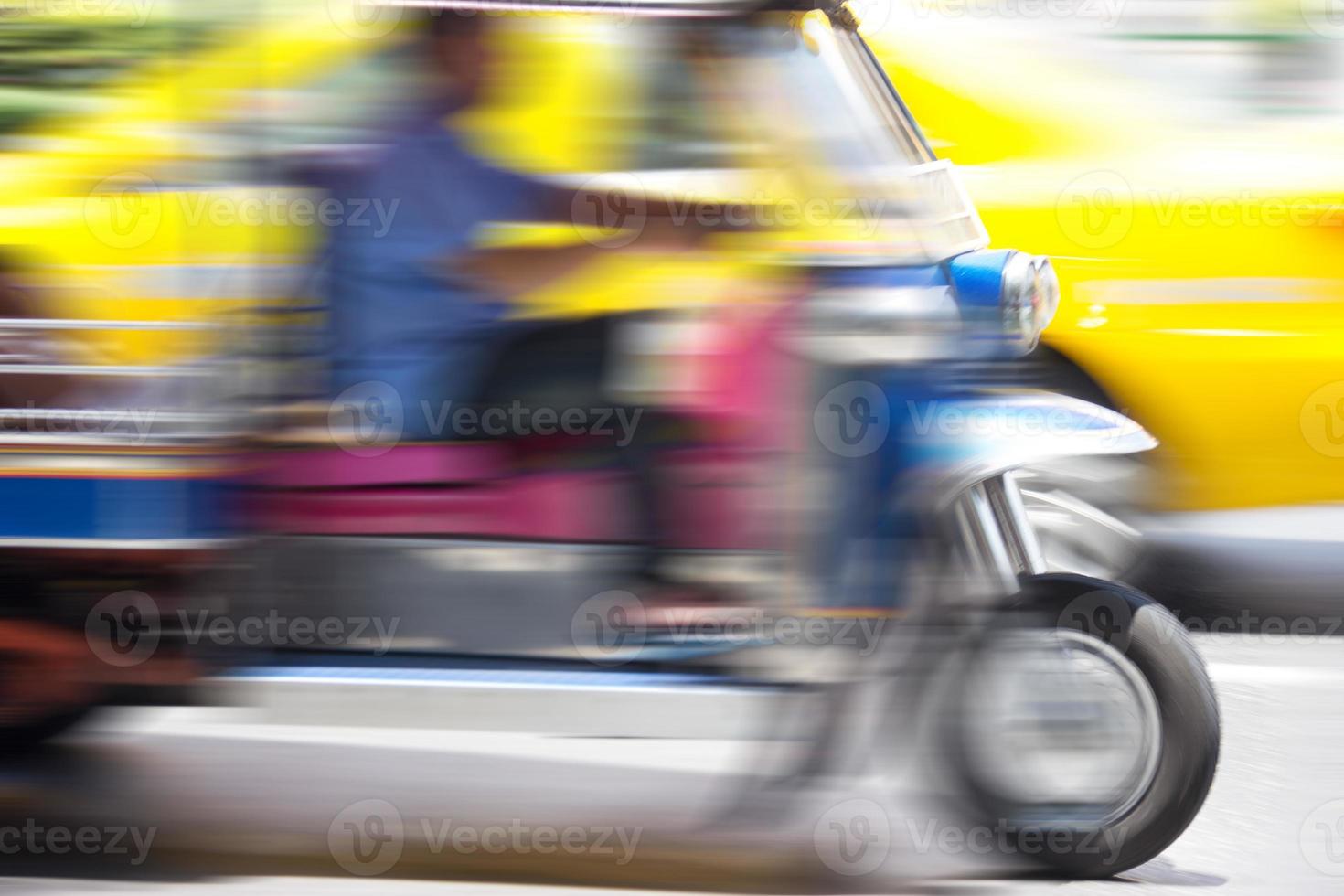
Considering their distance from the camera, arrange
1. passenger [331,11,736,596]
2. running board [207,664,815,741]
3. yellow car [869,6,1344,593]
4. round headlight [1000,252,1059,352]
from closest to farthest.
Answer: running board [207,664,815,741] → passenger [331,11,736,596] → round headlight [1000,252,1059,352] → yellow car [869,6,1344,593]

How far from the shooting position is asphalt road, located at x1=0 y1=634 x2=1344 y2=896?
384cm

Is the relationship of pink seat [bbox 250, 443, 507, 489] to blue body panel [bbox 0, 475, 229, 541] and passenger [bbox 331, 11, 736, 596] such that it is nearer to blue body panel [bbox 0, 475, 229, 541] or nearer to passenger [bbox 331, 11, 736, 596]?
passenger [bbox 331, 11, 736, 596]

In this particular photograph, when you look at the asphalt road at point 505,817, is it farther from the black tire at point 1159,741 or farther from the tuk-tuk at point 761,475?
the tuk-tuk at point 761,475

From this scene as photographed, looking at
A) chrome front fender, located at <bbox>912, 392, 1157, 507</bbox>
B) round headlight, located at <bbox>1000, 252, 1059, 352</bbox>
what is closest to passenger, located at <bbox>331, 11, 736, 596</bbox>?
chrome front fender, located at <bbox>912, 392, 1157, 507</bbox>

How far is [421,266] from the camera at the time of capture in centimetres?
380

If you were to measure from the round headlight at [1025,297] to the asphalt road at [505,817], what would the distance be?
3.19 feet

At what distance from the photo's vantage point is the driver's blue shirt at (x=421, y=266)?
3.79 meters

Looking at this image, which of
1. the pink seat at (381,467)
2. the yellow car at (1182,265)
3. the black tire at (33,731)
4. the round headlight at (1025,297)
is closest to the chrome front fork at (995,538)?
the round headlight at (1025,297)

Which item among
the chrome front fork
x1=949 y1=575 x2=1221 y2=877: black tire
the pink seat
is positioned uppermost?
the pink seat

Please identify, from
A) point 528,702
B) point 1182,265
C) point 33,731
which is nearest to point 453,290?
point 528,702

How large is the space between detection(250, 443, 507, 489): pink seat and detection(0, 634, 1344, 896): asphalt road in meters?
0.46

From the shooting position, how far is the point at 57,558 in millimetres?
3729

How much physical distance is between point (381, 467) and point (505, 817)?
82cm

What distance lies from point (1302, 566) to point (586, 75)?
2.93 metres
